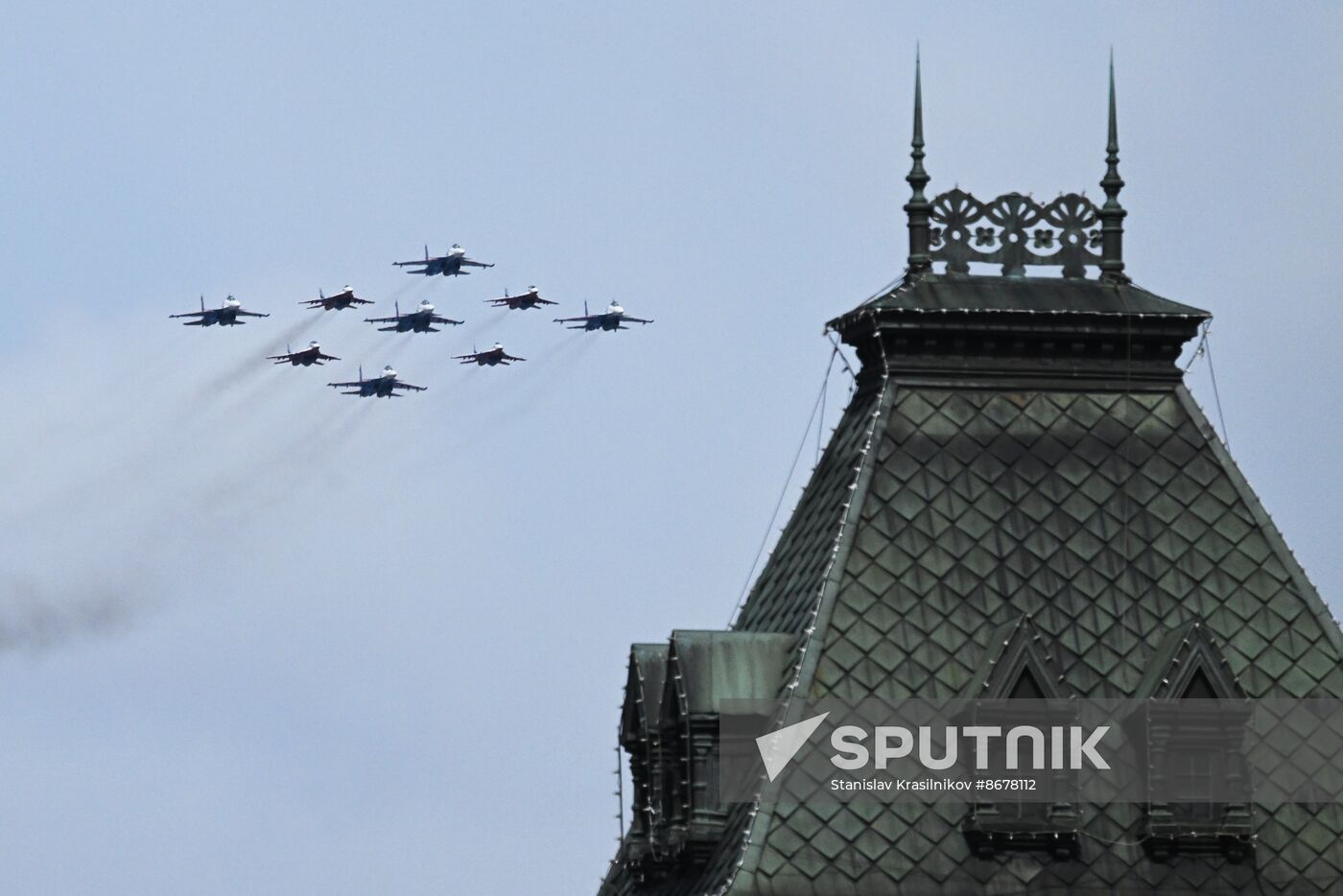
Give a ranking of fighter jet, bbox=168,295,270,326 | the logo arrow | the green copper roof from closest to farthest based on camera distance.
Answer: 1. the logo arrow
2. the green copper roof
3. fighter jet, bbox=168,295,270,326

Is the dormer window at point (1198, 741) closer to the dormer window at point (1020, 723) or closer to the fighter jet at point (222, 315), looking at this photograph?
the dormer window at point (1020, 723)

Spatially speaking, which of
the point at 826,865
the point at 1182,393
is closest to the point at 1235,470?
the point at 1182,393

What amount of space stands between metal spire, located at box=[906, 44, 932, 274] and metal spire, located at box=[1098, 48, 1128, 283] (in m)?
3.64

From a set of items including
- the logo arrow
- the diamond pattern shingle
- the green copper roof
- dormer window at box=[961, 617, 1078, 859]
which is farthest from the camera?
the green copper roof

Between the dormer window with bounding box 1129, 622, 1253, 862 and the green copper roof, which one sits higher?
the green copper roof

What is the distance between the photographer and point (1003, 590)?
69.0m

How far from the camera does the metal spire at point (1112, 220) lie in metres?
73.6

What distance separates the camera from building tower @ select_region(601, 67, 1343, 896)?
66.4 m

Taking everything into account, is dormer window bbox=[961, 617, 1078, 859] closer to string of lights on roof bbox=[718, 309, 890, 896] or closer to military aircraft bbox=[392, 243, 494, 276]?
string of lights on roof bbox=[718, 309, 890, 896]

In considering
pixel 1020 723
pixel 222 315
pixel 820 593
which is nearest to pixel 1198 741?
pixel 1020 723

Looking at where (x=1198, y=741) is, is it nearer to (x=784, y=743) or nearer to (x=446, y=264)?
(x=784, y=743)

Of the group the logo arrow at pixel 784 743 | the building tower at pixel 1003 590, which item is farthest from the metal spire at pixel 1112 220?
the logo arrow at pixel 784 743

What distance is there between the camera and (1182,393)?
72.3 meters

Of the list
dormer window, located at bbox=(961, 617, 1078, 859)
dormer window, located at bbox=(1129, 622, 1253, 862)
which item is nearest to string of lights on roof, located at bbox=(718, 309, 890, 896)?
dormer window, located at bbox=(961, 617, 1078, 859)
